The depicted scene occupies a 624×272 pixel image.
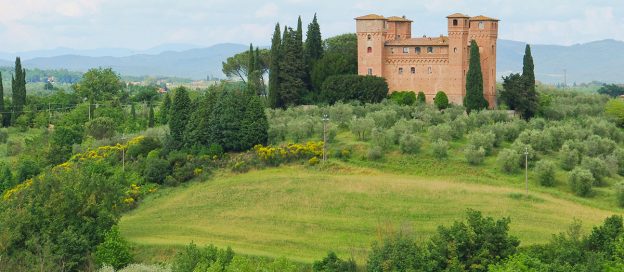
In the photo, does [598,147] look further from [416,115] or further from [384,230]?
[384,230]

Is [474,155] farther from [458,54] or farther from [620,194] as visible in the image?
[458,54]

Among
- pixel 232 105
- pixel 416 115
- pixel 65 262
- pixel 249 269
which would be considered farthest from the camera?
pixel 416 115

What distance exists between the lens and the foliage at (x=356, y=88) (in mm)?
65438

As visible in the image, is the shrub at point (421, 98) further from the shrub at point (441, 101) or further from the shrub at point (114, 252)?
the shrub at point (114, 252)

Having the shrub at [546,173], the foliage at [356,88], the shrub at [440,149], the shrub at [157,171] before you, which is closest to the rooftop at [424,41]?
the foliage at [356,88]

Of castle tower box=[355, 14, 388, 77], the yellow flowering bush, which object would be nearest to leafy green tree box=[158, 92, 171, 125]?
castle tower box=[355, 14, 388, 77]

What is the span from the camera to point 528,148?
5041cm

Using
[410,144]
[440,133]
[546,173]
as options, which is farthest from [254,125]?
[546,173]

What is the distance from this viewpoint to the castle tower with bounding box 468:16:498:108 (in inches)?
2537

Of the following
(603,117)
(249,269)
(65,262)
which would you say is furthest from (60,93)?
(249,269)

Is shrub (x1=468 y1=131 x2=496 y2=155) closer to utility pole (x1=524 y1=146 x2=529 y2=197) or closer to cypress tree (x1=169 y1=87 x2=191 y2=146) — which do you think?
utility pole (x1=524 y1=146 x2=529 y2=197)

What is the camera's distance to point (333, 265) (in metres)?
34.2

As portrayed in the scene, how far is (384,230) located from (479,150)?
40.5 ft

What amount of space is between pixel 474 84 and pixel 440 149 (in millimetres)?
11514
